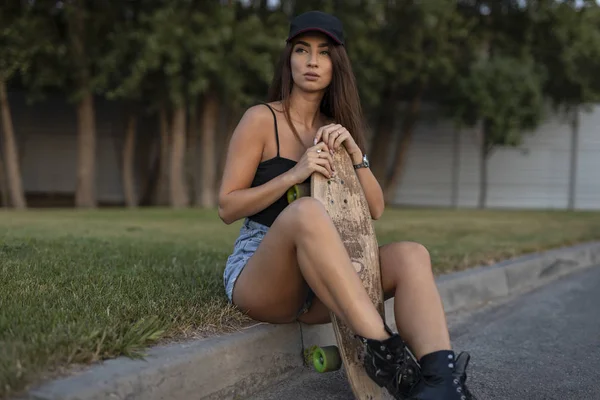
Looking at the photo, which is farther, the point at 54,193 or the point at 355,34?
the point at 54,193

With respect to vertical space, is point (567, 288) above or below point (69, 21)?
below

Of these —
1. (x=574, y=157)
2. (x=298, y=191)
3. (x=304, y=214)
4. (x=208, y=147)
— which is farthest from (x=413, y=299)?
(x=574, y=157)

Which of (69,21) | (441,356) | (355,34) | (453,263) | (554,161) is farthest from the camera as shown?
(554,161)

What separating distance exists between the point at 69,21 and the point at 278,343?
11237mm

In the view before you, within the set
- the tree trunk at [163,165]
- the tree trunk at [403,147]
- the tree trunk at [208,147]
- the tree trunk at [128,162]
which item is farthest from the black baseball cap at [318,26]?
the tree trunk at [403,147]

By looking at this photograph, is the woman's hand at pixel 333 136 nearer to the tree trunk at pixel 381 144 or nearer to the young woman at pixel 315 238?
the young woman at pixel 315 238

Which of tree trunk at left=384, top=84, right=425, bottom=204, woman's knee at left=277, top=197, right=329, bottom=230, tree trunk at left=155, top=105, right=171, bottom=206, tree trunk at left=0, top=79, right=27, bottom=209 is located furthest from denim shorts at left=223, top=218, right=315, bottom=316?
tree trunk at left=384, top=84, right=425, bottom=204

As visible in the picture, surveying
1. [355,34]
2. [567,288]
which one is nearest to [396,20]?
[355,34]

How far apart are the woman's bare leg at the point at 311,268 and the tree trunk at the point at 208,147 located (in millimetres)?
11458

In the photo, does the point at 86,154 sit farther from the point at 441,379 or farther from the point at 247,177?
the point at 441,379

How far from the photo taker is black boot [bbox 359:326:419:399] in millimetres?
2463

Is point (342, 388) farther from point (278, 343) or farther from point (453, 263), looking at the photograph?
point (453, 263)

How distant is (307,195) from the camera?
3.03 m

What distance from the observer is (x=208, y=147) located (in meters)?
14.2
